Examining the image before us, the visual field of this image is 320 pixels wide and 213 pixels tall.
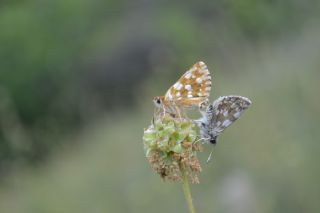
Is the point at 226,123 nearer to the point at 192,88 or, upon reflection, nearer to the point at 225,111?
the point at 225,111

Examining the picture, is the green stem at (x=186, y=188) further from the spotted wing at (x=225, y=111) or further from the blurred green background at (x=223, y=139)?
the blurred green background at (x=223, y=139)

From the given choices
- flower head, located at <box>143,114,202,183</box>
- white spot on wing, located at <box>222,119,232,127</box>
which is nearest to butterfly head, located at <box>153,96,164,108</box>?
flower head, located at <box>143,114,202,183</box>

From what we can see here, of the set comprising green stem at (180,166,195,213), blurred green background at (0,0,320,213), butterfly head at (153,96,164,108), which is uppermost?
butterfly head at (153,96,164,108)

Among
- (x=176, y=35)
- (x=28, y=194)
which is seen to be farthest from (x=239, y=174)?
(x=176, y=35)

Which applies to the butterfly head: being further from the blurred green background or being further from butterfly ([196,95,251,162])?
the blurred green background

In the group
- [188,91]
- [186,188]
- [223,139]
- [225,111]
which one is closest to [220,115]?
[225,111]

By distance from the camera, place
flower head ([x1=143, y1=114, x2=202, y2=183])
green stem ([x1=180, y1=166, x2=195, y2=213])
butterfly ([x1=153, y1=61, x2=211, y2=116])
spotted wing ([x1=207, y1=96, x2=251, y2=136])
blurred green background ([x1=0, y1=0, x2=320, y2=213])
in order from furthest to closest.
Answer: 1. blurred green background ([x1=0, y1=0, x2=320, y2=213])
2. butterfly ([x1=153, y1=61, x2=211, y2=116])
3. spotted wing ([x1=207, y1=96, x2=251, y2=136])
4. flower head ([x1=143, y1=114, x2=202, y2=183])
5. green stem ([x1=180, y1=166, x2=195, y2=213])

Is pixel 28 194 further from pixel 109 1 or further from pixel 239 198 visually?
pixel 109 1
